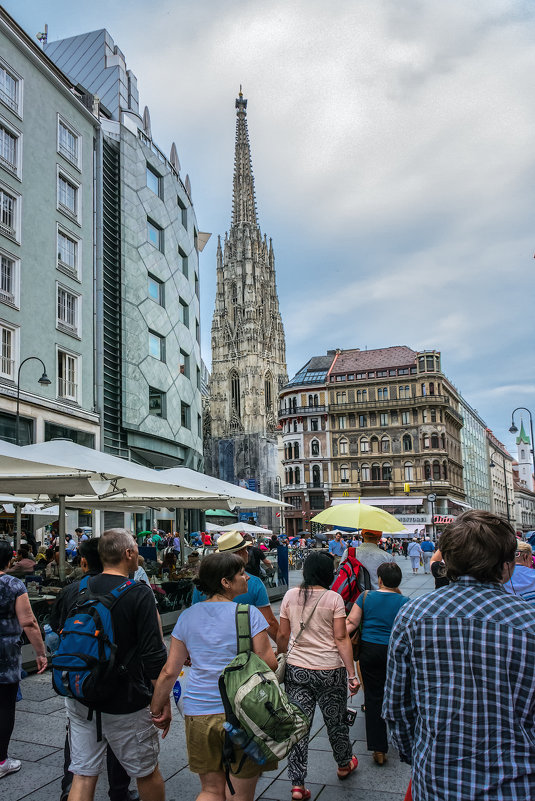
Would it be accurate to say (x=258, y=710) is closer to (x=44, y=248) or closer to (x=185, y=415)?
(x=44, y=248)

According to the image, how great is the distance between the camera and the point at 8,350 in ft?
84.9

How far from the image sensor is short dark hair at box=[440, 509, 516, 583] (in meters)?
2.65

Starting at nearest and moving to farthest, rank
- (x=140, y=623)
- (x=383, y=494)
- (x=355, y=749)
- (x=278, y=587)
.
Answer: (x=140, y=623) → (x=355, y=749) → (x=278, y=587) → (x=383, y=494)

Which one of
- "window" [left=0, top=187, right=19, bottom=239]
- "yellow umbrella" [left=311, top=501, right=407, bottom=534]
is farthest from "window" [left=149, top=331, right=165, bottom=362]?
"yellow umbrella" [left=311, top=501, right=407, bottom=534]

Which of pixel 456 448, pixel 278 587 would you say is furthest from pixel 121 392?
pixel 456 448

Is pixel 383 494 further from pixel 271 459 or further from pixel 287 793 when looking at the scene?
pixel 287 793

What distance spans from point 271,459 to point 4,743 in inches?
4068

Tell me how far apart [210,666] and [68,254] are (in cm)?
2926

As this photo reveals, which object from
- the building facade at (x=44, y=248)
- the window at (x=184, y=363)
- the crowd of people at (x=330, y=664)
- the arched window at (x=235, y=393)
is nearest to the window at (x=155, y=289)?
the window at (x=184, y=363)

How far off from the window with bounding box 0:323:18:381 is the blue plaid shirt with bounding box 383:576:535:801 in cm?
2505

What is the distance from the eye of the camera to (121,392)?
108 feet

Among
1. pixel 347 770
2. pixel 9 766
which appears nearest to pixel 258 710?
pixel 347 770

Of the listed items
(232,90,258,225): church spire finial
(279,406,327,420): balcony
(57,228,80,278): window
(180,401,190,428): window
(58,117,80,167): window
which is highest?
(232,90,258,225): church spire finial

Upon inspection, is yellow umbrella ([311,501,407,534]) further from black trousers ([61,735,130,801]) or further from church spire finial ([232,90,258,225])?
church spire finial ([232,90,258,225])
